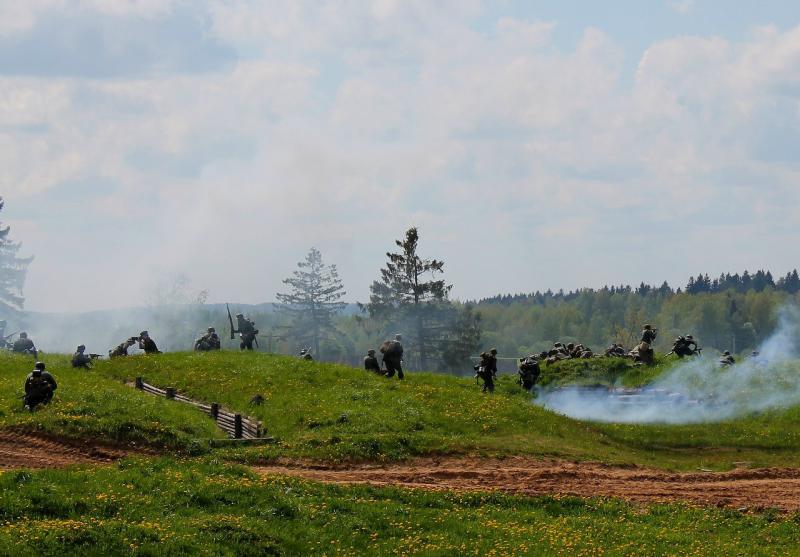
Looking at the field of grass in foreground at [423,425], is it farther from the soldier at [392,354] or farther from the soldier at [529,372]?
the soldier at [529,372]

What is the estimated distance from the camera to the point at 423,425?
3628 cm

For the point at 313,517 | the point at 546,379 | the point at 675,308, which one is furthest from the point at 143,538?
the point at 675,308

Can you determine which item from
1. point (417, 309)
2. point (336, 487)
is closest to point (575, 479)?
point (336, 487)

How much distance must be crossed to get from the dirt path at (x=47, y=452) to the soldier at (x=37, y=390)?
8.18 feet

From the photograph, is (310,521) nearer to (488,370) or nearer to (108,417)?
(108,417)

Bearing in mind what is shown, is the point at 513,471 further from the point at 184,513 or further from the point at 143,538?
the point at 143,538

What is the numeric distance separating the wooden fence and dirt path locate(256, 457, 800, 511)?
4.18 meters

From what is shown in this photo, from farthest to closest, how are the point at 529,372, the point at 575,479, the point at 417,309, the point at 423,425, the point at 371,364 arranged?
1. the point at 417,309
2. the point at 529,372
3. the point at 371,364
4. the point at 423,425
5. the point at 575,479

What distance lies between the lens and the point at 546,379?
51.1 m

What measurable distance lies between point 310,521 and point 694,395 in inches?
1051

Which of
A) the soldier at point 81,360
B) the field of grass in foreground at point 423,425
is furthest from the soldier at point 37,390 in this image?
the soldier at point 81,360

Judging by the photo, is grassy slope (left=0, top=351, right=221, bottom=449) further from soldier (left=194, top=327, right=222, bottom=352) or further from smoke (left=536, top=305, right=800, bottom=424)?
smoke (left=536, top=305, right=800, bottom=424)

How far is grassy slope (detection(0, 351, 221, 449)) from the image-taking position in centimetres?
3241

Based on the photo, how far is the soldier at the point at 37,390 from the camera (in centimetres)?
3438
